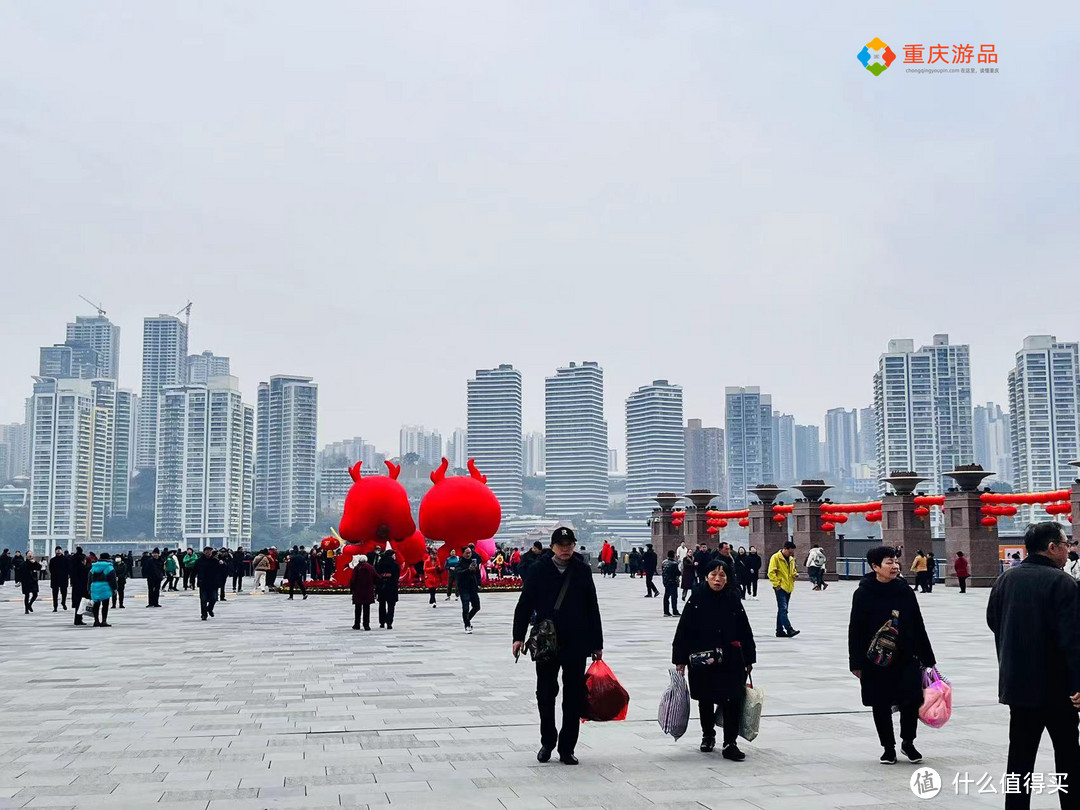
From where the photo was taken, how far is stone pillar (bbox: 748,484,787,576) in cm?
3819

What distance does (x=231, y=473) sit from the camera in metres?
194

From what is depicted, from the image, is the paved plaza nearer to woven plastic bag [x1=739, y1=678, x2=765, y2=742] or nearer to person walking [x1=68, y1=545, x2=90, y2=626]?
woven plastic bag [x1=739, y1=678, x2=765, y2=742]

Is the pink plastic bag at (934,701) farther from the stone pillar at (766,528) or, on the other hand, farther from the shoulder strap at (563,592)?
the stone pillar at (766,528)

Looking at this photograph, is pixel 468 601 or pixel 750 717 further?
pixel 468 601

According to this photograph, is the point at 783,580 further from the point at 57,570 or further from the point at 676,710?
the point at 57,570

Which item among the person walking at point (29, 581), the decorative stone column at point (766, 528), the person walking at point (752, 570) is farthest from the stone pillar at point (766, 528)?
the person walking at point (29, 581)

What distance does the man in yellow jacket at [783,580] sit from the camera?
15.6 m

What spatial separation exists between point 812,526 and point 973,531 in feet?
21.7

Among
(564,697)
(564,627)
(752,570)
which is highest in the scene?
(564,627)

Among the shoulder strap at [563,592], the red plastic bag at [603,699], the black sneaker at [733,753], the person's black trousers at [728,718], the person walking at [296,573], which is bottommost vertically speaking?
the person walking at [296,573]

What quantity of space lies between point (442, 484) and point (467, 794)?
22.7 metres

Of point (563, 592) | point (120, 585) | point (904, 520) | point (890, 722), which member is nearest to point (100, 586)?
point (120, 585)

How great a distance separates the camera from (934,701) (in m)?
6.61

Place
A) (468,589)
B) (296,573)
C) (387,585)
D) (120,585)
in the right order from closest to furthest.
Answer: (468,589)
(387,585)
(120,585)
(296,573)
